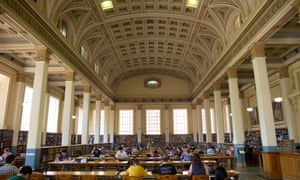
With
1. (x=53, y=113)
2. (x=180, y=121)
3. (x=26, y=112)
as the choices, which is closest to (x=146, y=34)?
(x=26, y=112)

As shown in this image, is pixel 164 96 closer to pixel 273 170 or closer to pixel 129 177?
pixel 273 170

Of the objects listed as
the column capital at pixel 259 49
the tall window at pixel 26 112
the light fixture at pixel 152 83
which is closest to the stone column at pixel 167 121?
the light fixture at pixel 152 83

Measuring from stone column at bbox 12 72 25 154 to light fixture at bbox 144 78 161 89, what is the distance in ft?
47.1

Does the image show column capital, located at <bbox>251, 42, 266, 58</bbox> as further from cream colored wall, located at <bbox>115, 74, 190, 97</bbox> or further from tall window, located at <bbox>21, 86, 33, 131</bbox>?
cream colored wall, located at <bbox>115, 74, 190, 97</bbox>

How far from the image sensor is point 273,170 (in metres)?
8.16

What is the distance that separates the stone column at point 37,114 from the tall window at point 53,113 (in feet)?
34.0

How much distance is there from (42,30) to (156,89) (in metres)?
18.0

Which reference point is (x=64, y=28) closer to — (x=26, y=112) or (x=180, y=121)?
(x=26, y=112)

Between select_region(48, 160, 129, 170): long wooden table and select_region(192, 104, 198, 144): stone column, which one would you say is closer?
select_region(48, 160, 129, 170): long wooden table

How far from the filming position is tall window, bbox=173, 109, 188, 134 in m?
25.2

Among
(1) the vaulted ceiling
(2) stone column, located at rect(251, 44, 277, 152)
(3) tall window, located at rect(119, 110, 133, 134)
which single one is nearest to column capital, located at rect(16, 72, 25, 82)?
(1) the vaulted ceiling

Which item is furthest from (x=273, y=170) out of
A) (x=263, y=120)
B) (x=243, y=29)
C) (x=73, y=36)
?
(x=73, y=36)

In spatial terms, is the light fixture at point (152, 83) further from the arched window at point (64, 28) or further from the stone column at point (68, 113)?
the arched window at point (64, 28)

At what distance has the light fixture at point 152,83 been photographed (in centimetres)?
2586
